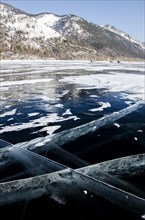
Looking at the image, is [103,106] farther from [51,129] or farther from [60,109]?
[51,129]

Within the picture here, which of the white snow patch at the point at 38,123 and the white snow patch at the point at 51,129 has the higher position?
the white snow patch at the point at 38,123

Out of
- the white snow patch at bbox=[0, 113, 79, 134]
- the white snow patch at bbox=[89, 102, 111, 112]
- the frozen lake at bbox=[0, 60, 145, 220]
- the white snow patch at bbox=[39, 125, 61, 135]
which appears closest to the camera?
the frozen lake at bbox=[0, 60, 145, 220]

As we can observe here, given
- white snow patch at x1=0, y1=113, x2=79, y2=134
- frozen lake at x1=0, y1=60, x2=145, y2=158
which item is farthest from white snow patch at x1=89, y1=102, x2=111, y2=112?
white snow patch at x1=0, y1=113, x2=79, y2=134

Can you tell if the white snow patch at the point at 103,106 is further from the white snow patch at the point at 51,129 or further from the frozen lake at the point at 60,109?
the white snow patch at the point at 51,129

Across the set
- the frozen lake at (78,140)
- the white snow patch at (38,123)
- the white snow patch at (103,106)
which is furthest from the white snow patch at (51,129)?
the white snow patch at (103,106)

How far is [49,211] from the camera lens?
164 inches

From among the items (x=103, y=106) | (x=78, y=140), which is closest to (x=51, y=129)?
(x=78, y=140)

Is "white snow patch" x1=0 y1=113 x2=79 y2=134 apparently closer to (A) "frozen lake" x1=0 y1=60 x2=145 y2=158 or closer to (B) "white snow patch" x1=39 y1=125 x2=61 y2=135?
(A) "frozen lake" x1=0 y1=60 x2=145 y2=158

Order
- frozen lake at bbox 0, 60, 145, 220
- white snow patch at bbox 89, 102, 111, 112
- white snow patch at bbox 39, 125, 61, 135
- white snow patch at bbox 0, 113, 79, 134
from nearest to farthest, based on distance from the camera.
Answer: frozen lake at bbox 0, 60, 145, 220, white snow patch at bbox 39, 125, 61, 135, white snow patch at bbox 0, 113, 79, 134, white snow patch at bbox 89, 102, 111, 112

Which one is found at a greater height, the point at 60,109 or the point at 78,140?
the point at 60,109

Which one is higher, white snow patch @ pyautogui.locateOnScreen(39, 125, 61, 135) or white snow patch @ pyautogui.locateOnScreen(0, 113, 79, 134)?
white snow patch @ pyautogui.locateOnScreen(0, 113, 79, 134)

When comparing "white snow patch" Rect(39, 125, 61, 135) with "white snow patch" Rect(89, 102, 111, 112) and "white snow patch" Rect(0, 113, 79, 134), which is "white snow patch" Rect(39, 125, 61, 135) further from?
"white snow patch" Rect(89, 102, 111, 112)

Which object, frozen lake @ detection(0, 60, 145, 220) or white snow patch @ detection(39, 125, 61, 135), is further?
white snow patch @ detection(39, 125, 61, 135)

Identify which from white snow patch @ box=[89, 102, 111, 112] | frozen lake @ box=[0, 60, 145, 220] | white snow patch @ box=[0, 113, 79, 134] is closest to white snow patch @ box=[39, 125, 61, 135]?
frozen lake @ box=[0, 60, 145, 220]
